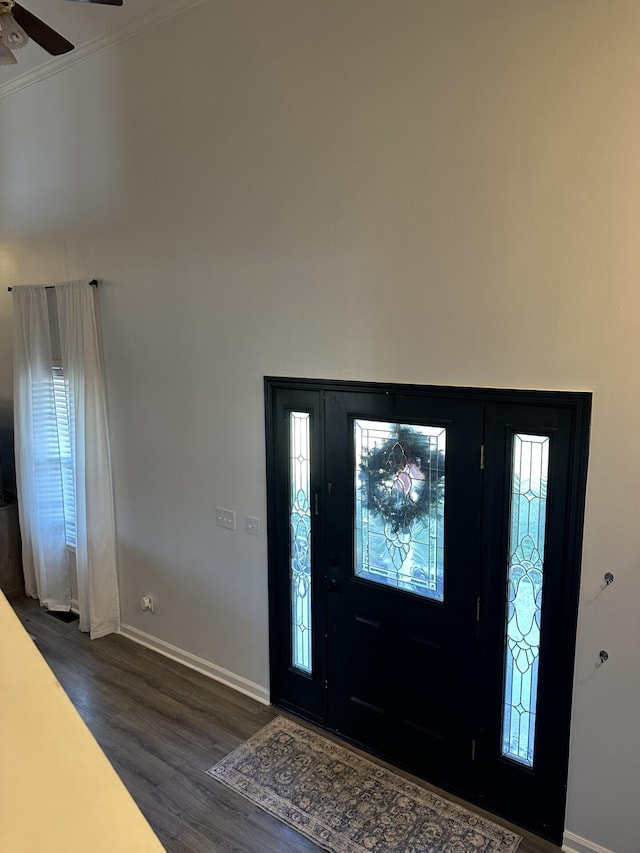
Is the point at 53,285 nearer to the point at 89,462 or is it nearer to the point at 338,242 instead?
the point at 89,462

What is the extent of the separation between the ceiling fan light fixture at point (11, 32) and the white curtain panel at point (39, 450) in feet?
7.83

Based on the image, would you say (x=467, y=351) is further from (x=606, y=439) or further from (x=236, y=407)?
(x=236, y=407)

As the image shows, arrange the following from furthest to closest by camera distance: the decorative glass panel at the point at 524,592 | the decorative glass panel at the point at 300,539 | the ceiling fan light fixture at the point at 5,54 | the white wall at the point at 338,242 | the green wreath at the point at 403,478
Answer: the decorative glass panel at the point at 300,539 → the green wreath at the point at 403,478 → the decorative glass panel at the point at 524,592 → the ceiling fan light fixture at the point at 5,54 → the white wall at the point at 338,242

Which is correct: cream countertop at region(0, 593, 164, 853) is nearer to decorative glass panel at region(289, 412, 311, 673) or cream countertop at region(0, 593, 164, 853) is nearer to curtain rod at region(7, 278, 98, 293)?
decorative glass panel at region(289, 412, 311, 673)

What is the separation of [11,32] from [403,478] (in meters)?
2.61

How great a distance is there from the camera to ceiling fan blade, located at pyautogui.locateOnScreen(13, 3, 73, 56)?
2500mm

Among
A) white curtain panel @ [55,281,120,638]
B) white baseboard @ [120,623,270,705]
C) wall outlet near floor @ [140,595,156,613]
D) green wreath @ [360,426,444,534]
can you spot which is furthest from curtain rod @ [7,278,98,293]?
white baseboard @ [120,623,270,705]

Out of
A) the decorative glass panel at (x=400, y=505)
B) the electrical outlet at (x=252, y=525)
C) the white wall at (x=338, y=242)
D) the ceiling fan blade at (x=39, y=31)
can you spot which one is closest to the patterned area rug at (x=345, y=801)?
the white wall at (x=338, y=242)

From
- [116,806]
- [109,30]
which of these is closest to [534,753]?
[116,806]

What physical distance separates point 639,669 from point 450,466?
1129mm

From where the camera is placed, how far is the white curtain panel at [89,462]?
436cm

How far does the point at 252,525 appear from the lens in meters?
3.69

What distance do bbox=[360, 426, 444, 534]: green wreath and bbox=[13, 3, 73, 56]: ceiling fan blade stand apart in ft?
7.76

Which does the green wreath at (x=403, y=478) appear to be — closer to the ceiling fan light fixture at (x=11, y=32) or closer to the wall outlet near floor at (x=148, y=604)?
the wall outlet near floor at (x=148, y=604)
